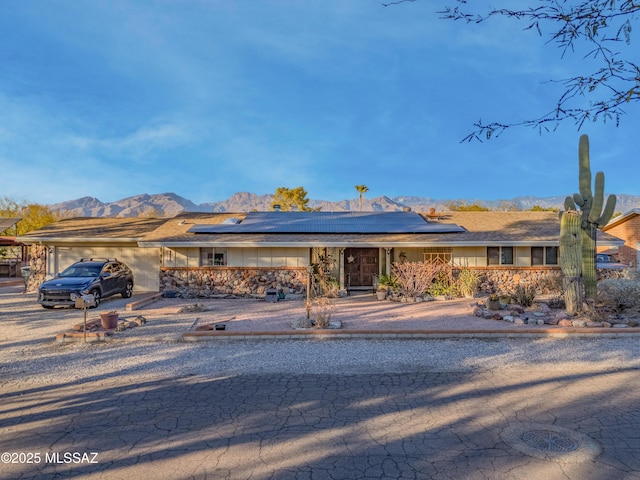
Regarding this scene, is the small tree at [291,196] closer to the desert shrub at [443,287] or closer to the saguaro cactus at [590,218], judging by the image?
the desert shrub at [443,287]

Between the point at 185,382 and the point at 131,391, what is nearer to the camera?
the point at 131,391

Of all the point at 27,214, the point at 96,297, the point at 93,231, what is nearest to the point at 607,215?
the point at 96,297

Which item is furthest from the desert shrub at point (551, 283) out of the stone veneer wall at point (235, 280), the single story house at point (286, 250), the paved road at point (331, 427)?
the paved road at point (331, 427)

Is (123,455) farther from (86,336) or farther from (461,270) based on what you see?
(461,270)

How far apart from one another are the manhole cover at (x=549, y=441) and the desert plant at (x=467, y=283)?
510 inches

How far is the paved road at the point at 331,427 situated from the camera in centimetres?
406

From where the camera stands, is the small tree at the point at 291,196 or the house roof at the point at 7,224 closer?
the house roof at the point at 7,224

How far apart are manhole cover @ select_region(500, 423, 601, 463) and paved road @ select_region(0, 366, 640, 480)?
0.02 meters

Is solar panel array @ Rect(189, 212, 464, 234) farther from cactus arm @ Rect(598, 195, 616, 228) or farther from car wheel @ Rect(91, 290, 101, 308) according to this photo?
cactus arm @ Rect(598, 195, 616, 228)

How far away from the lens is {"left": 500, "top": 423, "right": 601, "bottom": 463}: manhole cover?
14.0 feet

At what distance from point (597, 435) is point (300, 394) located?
355 cm

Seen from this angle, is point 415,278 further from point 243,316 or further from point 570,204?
point 243,316

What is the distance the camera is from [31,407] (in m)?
5.72

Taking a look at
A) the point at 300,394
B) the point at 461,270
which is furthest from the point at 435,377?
the point at 461,270
